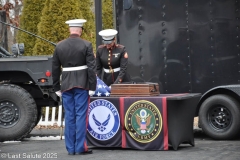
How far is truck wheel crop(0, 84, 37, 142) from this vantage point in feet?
42.6

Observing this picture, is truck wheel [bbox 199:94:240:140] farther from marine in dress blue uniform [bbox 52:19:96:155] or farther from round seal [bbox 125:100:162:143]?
marine in dress blue uniform [bbox 52:19:96:155]

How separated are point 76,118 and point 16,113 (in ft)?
8.60

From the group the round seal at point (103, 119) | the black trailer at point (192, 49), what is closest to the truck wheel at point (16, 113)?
the black trailer at point (192, 49)

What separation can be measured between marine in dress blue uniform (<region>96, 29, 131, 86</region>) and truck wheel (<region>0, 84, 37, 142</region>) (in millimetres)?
1371

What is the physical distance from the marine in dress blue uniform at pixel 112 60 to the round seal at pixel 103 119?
3.38ft

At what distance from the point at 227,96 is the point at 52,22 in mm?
6561

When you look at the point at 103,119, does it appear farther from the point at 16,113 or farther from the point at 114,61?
the point at 16,113

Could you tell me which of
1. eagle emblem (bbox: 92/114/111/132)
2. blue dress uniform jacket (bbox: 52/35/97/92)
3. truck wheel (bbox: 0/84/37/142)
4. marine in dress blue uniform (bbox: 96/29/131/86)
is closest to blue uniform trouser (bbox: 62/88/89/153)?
blue dress uniform jacket (bbox: 52/35/97/92)

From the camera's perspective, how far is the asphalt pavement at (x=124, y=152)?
10.3m

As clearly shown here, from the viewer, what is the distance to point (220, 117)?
13016mm

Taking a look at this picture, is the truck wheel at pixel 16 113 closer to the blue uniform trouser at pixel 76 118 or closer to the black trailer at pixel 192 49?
the black trailer at pixel 192 49

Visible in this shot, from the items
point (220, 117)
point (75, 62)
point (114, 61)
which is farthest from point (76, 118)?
point (220, 117)

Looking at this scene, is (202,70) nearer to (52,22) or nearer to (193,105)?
(193,105)

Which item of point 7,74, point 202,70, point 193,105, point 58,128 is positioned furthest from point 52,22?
point 193,105
